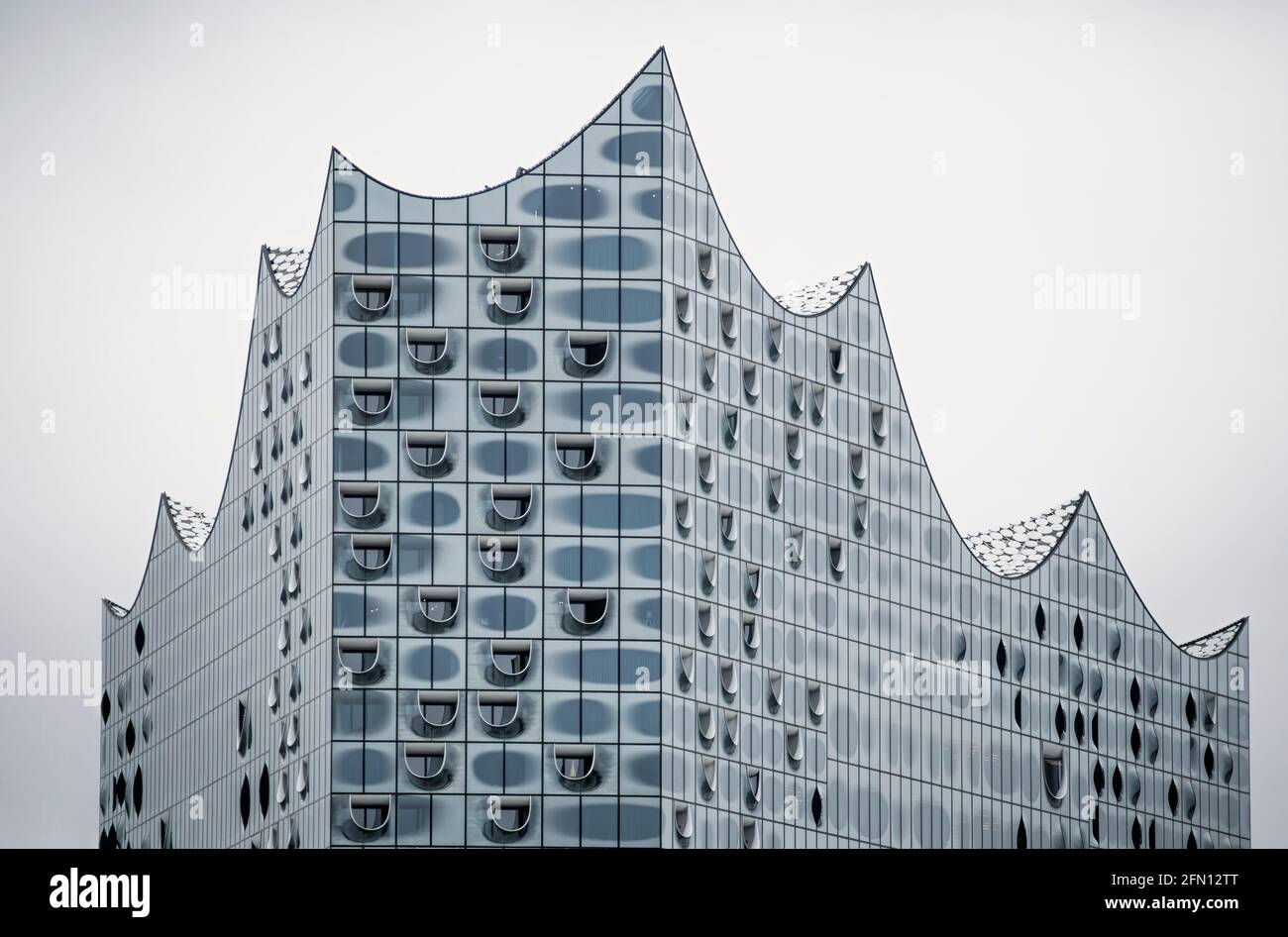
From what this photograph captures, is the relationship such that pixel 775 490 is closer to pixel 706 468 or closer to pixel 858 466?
pixel 706 468

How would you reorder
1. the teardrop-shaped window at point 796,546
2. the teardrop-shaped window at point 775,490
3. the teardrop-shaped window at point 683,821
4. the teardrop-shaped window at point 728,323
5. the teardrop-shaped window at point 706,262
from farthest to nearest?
the teardrop-shaped window at point 796,546 → the teardrop-shaped window at point 775,490 → the teardrop-shaped window at point 728,323 → the teardrop-shaped window at point 706,262 → the teardrop-shaped window at point 683,821

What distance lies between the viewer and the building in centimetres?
9381

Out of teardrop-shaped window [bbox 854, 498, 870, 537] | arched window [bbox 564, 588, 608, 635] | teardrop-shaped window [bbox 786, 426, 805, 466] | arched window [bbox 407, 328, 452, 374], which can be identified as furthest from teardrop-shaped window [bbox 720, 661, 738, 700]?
arched window [bbox 407, 328, 452, 374]

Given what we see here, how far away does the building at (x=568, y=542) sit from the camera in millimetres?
93812

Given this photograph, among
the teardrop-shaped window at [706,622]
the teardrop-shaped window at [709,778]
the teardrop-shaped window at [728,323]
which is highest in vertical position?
the teardrop-shaped window at [728,323]

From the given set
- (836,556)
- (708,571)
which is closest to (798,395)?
(836,556)

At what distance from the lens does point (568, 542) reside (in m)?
95.1

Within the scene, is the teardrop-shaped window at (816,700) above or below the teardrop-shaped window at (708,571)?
below

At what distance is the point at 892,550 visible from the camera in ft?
356

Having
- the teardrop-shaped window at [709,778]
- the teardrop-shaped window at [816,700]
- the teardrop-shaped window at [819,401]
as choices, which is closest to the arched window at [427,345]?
the teardrop-shaped window at [819,401]

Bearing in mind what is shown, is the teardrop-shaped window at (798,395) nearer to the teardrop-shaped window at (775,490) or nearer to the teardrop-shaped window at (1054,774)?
the teardrop-shaped window at (775,490)
